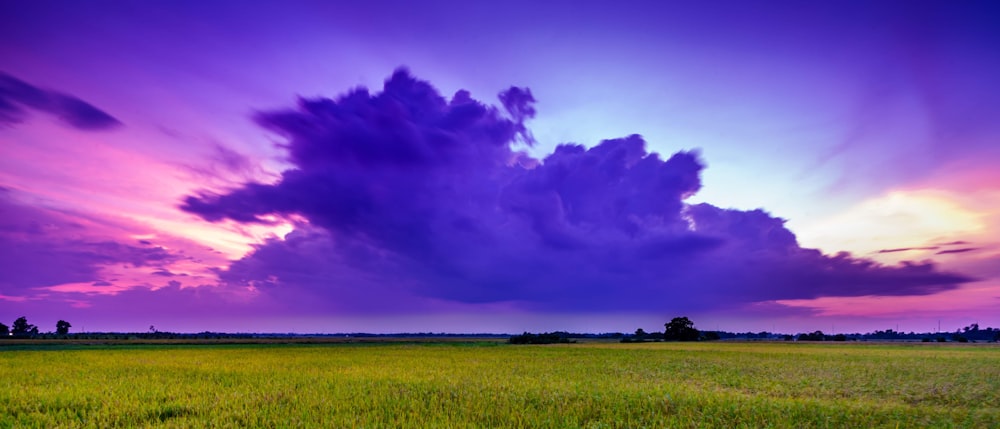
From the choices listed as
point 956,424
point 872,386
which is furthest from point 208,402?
point 872,386

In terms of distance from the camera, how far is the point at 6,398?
18.5 metres

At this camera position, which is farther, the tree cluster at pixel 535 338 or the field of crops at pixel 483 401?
the tree cluster at pixel 535 338

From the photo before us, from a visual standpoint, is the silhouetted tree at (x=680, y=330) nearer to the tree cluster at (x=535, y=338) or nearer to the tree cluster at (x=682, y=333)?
the tree cluster at (x=682, y=333)

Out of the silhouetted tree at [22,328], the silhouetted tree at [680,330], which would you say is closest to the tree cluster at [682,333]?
the silhouetted tree at [680,330]

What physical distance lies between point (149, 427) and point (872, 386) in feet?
92.8

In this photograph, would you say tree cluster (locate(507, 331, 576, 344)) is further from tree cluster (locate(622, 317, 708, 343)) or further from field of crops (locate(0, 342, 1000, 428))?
field of crops (locate(0, 342, 1000, 428))

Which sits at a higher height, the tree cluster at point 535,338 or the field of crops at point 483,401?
the field of crops at point 483,401

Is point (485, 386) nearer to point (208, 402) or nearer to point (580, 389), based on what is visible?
point (580, 389)

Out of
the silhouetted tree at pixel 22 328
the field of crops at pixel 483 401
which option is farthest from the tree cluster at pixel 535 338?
the silhouetted tree at pixel 22 328

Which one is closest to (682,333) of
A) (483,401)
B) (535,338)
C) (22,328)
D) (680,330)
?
(680,330)

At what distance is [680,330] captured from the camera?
151125mm

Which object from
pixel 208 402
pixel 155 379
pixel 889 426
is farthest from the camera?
pixel 155 379

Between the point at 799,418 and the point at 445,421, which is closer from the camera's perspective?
the point at 445,421

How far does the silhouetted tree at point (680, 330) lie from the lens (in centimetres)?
14862
